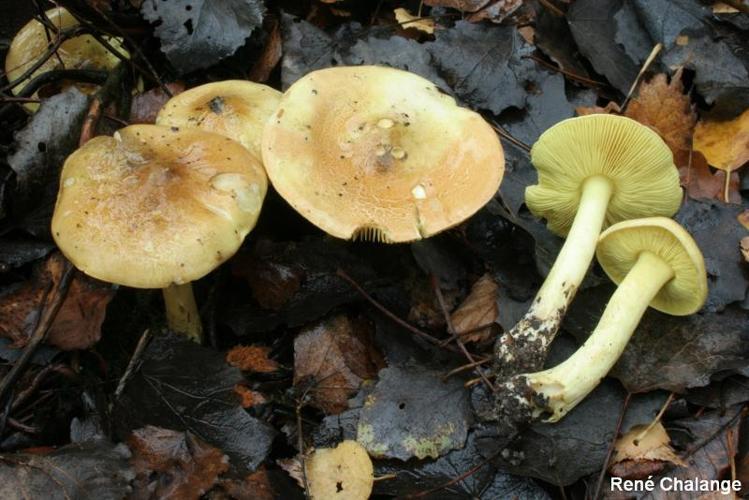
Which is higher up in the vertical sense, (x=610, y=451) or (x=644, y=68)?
(x=644, y=68)

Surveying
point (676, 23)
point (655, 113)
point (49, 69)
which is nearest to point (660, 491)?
point (655, 113)

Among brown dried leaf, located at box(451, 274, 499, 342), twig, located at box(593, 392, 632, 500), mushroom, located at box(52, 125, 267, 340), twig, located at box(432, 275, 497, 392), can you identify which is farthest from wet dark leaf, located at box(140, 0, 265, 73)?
twig, located at box(593, 392, 632, 500)

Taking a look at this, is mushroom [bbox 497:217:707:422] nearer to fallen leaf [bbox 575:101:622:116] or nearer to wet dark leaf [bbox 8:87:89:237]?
fallen leaf [bbox 575:101:622:116]

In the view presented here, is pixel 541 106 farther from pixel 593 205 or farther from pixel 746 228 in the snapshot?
pixel 746 228

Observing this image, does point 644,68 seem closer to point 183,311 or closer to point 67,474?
point 183,311

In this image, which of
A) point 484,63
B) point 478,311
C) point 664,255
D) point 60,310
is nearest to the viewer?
point 664,255

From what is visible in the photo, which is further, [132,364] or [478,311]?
[478,311]

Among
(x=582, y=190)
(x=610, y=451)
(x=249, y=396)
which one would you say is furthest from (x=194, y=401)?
(x=582, y=190)
